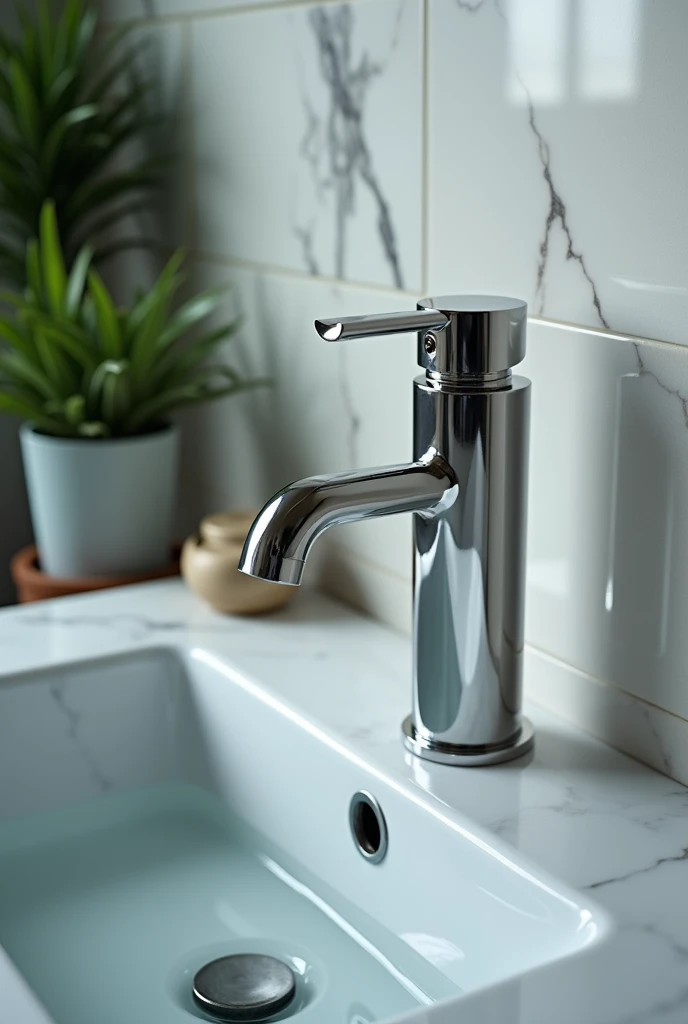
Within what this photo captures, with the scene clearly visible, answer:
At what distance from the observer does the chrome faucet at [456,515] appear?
2.23ft

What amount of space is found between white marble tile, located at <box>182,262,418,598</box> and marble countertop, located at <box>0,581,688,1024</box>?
3.5 inches

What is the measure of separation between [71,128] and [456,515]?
30.5 inches

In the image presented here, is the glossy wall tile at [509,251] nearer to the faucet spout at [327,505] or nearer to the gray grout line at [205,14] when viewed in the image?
the gray grout line at [205,14]

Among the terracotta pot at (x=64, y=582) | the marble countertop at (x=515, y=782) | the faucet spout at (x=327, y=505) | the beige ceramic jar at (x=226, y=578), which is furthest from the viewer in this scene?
the terracotta pot at (x=64, y=582)

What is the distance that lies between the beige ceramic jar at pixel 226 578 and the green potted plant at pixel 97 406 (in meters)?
0.11

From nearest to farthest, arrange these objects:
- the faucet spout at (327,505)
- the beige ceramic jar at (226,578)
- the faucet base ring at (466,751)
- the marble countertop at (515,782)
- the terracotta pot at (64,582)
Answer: the marble countertop at (515,782) < the faucet spout at (327,505) < the faucet base ring at (466,751) < the beige ceramic jar at (226,578) < the terracotta pot at (64,582)

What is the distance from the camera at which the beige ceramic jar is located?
1.01m

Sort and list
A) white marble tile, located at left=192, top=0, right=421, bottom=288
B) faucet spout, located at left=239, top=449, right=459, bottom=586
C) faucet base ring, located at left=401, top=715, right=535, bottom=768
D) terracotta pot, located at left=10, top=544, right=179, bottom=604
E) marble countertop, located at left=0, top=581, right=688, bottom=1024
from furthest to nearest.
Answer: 1. terracotta pot, located at left=10, top=544, right=179, bottom=604
2. white marble tile, located at left=192, top=0, right=421, bottom=288
3. faucet base ring, located at left=401, top=715, right=535, bottom=768
4. faucet spout, located at left=239, top=449, right=459, bottom=586
5. marble countertop, located at left=0, top=581, right=688, bottom=1024

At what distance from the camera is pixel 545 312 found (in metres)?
0.80

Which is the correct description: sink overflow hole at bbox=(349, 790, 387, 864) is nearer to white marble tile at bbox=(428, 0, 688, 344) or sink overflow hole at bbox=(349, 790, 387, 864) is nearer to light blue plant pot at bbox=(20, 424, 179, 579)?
white marble tile at bbox=(428, 0, 688, 344)

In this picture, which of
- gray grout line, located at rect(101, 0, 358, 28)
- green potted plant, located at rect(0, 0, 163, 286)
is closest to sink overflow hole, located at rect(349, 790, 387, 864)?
gray grout line, located at rect(101, 0, 358, 28)

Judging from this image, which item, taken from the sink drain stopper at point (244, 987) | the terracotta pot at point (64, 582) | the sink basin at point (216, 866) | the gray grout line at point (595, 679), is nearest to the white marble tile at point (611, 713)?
the gray grout line at point (595, 679)

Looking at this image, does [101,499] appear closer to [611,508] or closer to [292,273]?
[292,273]

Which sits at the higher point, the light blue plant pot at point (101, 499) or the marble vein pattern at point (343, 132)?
the marble vein pattern at point (343, 132)
